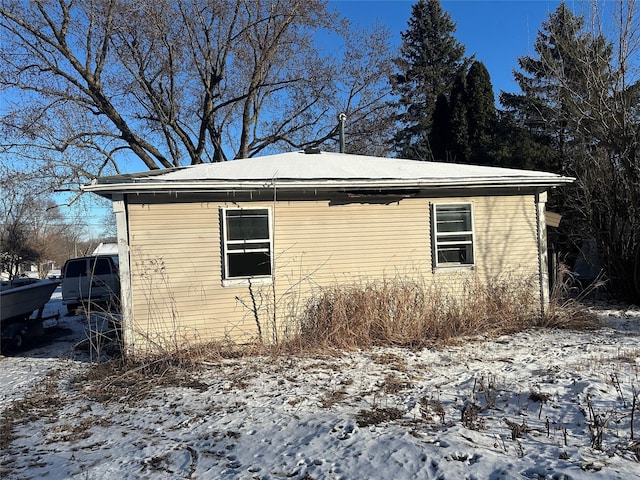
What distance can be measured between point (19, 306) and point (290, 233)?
6855 mm

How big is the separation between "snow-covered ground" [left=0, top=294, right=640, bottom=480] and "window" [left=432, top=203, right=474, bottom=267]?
7.22 feet

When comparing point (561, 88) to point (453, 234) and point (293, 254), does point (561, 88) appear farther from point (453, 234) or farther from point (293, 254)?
point (293, 254)

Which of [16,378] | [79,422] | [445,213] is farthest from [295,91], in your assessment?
[79,422]

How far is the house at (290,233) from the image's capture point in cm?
760

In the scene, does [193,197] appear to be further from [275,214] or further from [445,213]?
[445,213]

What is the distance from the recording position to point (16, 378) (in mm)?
7230

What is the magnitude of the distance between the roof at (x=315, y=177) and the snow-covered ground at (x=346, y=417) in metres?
2.99

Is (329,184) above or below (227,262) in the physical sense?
above

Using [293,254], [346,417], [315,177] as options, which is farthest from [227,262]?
[346,417]

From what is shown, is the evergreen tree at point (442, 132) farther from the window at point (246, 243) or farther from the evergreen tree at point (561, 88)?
the window at point (246, 243)

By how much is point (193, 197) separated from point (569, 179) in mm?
7449

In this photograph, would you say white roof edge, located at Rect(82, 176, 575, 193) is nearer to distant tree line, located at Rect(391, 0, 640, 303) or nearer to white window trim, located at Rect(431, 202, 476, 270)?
white window trim, located at Rect(431, 202, 476, 270)

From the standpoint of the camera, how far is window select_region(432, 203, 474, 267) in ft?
29.6

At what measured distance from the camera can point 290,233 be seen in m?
8.26
